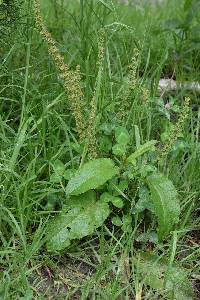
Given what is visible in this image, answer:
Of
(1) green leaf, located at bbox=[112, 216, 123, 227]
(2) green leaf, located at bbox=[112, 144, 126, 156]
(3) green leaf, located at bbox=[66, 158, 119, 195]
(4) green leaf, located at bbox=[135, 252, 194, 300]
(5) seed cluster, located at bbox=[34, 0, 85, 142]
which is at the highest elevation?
(5) seed cluster, located at bbox=[34, 0, 85, 142]

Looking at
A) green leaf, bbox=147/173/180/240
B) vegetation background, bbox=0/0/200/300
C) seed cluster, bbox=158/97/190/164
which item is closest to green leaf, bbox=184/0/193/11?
vegetation background, bbox=0/0/200/300

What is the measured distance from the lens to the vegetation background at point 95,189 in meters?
1.95

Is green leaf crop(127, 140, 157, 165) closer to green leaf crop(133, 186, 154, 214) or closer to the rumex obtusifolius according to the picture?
green leaf crop(133, 186, 154, 214)

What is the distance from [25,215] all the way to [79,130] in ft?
1.13

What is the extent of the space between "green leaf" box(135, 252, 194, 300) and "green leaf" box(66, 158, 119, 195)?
0.26 m

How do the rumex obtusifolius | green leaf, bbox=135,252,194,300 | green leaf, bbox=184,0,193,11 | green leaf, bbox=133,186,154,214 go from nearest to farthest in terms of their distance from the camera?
green leaf, bbox=135,252,194,300 → green leaf, bbox=133,186,154,214 → the rumex obtusifolius → green leaf, bbox=184,0,193,11

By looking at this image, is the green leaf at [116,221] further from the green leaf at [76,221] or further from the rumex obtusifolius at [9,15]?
the rumex obtusifolius at [9,15]

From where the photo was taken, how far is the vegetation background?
6.40 ft

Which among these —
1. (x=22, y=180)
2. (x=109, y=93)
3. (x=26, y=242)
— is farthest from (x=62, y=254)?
(x=109, y=93)

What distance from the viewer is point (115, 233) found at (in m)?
2.11

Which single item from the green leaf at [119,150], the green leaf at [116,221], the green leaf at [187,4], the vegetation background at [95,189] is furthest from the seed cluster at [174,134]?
the green leaf at [187,4]

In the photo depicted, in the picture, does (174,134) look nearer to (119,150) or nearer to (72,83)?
(119,150)

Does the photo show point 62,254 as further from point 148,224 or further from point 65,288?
point 148,224

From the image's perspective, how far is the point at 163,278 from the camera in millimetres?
1981
